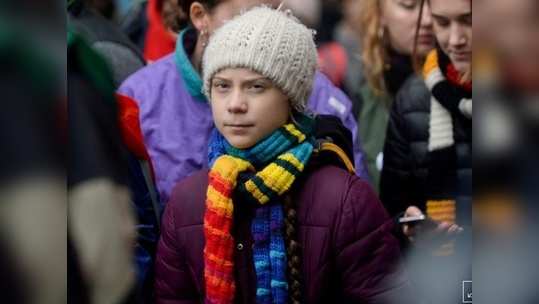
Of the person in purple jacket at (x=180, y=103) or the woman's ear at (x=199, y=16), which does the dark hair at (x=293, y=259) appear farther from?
the woman's ear at (x=199, y=16)

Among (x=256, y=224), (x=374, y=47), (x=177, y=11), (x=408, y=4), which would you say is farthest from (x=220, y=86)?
(x=374, y=47)

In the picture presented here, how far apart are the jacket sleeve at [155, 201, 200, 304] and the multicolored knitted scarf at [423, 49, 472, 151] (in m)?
0.80

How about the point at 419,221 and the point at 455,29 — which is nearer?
the point at 455,29

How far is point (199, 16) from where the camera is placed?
2578 millimetres

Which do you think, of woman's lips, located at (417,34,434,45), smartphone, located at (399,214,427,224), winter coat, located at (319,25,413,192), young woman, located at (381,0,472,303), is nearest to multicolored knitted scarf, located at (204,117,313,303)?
young woman, located at (381,0,472,303)

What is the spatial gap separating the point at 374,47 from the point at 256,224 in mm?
1574

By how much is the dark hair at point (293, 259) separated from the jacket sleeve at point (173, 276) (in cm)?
22

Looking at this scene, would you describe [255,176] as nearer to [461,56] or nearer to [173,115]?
[173,115]

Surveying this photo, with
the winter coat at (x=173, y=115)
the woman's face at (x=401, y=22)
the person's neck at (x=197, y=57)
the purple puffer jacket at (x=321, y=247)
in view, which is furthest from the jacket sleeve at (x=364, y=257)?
the woman's face at (x=401, y=22)

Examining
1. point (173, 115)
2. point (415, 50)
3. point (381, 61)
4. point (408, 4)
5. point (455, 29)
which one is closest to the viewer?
point (455, 29)

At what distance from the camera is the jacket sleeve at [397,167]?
267 cm

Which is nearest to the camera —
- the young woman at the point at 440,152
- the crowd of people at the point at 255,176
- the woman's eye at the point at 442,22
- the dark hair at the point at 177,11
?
the crowd of people at the point at 255,176

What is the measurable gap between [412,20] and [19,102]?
2199 mm

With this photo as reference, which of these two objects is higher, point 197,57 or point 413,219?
point 197,57
